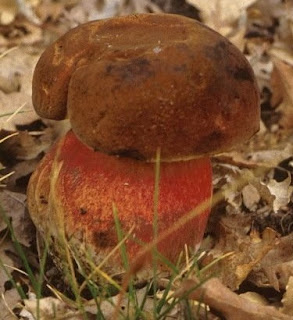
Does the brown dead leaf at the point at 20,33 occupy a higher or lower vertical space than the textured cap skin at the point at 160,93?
lower

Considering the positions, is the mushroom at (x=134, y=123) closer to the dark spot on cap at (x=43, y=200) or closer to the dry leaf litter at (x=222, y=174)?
the dark spot on cap at (x=43, y=200)

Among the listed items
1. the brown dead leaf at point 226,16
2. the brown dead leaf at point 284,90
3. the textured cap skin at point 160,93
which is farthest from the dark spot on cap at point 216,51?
the brown dead leaf at point 226,16

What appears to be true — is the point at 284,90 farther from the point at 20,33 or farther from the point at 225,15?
the point at 20,33

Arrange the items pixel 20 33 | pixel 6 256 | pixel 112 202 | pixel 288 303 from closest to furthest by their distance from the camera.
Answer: pixel 288 303 → pixel 112 202 → pixel 6 256 → pixel 20 33

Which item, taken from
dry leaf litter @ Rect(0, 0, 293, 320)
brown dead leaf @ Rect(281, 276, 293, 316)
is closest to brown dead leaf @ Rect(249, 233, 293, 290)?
dry leaf litter @ Rect(0, 0, 293, 320)

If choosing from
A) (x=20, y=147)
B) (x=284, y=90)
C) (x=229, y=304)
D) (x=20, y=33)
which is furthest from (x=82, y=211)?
(x=20, y=33)

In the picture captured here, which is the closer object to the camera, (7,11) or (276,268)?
(276,268)

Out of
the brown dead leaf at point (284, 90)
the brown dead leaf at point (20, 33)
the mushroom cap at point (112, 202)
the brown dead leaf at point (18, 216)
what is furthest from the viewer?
the brown dead leaf at point (20, 33)
